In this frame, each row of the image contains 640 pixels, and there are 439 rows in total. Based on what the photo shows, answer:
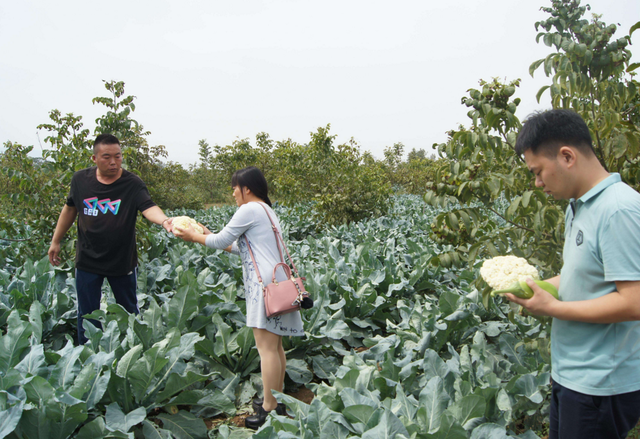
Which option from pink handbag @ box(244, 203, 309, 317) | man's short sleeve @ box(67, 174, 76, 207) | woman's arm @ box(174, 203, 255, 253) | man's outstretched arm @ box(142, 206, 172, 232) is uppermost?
man's short sleeve @ box(67, 174, 76, 207)

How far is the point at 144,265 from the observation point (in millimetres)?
5609

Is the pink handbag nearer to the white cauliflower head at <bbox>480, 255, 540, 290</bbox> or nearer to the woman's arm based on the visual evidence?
the woman's arm

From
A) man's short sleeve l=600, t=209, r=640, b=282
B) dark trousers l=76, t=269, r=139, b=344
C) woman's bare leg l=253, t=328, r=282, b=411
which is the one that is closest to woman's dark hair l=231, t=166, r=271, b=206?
woman's bare leg l=253, t=328, r=282, b=411

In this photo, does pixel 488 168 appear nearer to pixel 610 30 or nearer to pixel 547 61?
pixel 547 61

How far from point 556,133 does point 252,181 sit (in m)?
1.95

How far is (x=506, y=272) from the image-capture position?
1.75 metres

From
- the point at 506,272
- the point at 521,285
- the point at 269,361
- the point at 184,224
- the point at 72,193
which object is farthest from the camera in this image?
the point at 72,193

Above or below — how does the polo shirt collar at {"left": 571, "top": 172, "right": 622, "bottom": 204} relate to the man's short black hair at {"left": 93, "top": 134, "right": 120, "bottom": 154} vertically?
below

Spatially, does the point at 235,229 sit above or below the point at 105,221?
below

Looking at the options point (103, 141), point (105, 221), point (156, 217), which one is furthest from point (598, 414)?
Result: point (103, 141)

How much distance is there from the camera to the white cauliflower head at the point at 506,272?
1.69 metres

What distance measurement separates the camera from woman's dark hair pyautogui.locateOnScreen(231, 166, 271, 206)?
2924 millimetres

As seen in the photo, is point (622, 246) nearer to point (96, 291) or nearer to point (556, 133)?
point (556, 133)

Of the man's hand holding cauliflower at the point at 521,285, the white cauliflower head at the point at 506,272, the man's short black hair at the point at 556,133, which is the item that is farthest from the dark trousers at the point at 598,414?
the man's short black hair at the point at 556,133
